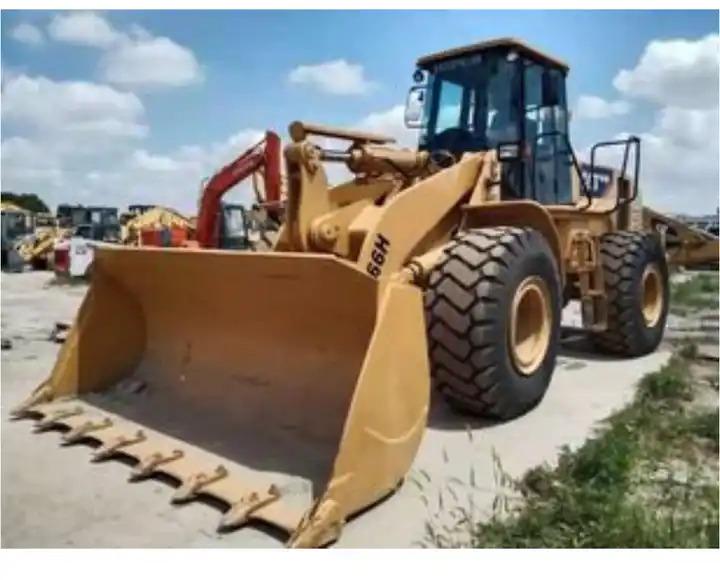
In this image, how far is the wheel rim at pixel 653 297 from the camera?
579cm

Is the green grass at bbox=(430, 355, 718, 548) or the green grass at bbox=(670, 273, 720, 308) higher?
the green grass at bbox=(670, 273, 720, 308)

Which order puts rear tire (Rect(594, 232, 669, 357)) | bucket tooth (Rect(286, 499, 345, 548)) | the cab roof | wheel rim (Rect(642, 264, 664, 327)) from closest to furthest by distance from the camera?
1. bucket tooth (Rect(286, 499, 345, 548))
2. the cab roof
3. rear tire (Rect(594, 232, 669, 357))
4. wheel rim (Rect(642, 264, 664, 327))

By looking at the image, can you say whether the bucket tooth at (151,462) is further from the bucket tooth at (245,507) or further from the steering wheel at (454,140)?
the steering wheel at (454,140)

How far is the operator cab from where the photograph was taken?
4.55m

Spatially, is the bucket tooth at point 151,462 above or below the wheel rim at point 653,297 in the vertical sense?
below

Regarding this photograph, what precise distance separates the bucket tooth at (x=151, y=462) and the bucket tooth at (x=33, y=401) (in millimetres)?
1038

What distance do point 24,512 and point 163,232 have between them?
10358mm

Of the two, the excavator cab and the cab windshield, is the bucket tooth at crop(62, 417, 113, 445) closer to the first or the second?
the cab windshield

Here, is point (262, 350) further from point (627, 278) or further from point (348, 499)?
point (627, 278)

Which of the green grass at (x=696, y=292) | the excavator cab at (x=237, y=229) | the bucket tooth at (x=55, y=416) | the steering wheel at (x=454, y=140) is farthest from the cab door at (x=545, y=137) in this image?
the excavator cab at (x=237, y=229)

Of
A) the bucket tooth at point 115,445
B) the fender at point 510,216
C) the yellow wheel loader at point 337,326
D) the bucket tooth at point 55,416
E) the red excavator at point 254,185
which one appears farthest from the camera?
the red excavator at point 254,185

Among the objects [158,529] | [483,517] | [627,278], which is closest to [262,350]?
[158,529]

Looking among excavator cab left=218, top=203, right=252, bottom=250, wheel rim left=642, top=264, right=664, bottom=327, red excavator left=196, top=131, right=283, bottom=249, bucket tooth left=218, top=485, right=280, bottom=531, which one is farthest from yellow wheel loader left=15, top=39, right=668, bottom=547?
excavator cab left=218, top=203, right=252, bottom=250

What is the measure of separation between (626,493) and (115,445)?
2040 millimetres
